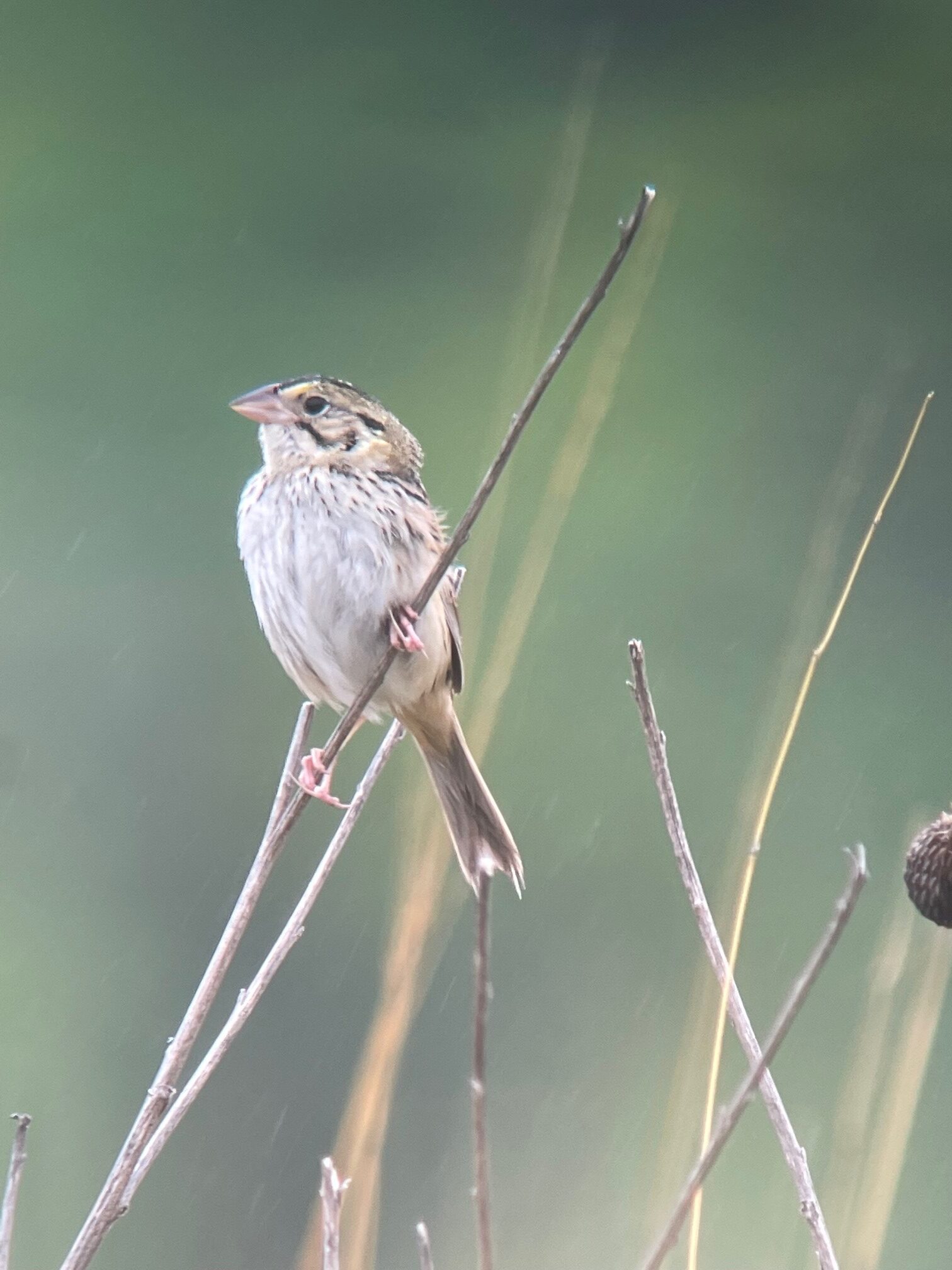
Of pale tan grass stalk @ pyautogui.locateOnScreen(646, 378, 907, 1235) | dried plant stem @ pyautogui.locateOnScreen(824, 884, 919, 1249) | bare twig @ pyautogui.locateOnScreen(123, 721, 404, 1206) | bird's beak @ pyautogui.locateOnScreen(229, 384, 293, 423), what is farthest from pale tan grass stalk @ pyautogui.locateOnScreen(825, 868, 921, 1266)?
bird's beak @ pyautogui.locateOnScreen(229, 384, 293, 423)

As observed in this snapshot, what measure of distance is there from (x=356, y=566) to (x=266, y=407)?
29 cm

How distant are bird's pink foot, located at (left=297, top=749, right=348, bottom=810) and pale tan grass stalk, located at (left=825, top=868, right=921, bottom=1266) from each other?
630 millimetres

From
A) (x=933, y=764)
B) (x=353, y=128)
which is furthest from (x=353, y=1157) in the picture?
(x=353, y=128)

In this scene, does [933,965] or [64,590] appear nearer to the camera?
[933,965]

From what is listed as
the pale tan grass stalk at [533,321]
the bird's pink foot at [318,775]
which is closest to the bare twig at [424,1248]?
the bird's pink foot at [318,775]

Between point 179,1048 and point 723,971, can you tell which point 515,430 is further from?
point 179,1048

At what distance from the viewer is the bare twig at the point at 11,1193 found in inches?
48.6

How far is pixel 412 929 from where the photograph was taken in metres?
1.66

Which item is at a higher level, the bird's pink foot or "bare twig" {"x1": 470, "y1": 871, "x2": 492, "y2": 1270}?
the bird's pink foot

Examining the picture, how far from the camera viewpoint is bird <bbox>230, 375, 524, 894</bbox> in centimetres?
245

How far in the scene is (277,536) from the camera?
8.05 feet

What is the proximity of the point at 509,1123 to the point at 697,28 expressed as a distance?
227 inches

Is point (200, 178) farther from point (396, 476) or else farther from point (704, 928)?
point (704, 928)

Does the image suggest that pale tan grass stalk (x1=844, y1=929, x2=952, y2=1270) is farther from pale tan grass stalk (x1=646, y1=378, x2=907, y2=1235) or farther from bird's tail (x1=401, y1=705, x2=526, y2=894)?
bird's tail (x1=401, y1=705, x2=526, y2=894)
